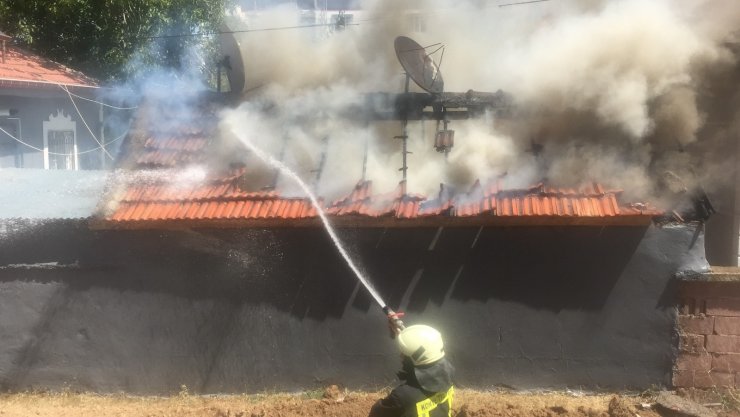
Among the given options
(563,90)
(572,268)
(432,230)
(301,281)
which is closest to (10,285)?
(301,281)

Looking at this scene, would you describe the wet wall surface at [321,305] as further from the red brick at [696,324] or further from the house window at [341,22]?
the house window at [341,22]

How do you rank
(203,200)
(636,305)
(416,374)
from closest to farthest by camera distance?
(416,374) → (636,305) → (203,200)

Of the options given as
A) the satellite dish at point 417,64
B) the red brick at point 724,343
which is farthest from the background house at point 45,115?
the red brick at point 724,343

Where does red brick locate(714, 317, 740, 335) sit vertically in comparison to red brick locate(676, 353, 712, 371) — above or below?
above

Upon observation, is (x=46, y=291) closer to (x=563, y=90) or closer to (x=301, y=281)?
(x=301, y=281)

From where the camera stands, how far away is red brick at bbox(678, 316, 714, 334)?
6058mm

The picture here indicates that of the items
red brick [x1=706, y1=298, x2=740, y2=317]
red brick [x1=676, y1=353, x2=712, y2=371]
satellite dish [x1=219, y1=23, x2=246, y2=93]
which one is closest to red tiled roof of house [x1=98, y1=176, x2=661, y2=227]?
red brick [x1=706, y1=298, x2=740, y2=317]

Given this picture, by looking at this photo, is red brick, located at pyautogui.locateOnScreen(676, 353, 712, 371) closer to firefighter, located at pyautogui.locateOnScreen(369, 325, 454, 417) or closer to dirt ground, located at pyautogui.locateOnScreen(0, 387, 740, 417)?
dirt ground, located at pyautogui.locateOnScreen(0, 387, 740, 417)

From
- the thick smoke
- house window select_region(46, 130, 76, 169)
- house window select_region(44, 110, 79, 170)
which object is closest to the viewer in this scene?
the thick smoke

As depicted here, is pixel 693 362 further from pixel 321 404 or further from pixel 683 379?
pixel 321 404

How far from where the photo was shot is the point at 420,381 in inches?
158

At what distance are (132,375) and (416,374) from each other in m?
4.53

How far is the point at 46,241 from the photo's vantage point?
6.92 m

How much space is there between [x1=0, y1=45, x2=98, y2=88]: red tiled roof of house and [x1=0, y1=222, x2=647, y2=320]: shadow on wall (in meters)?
9.50
